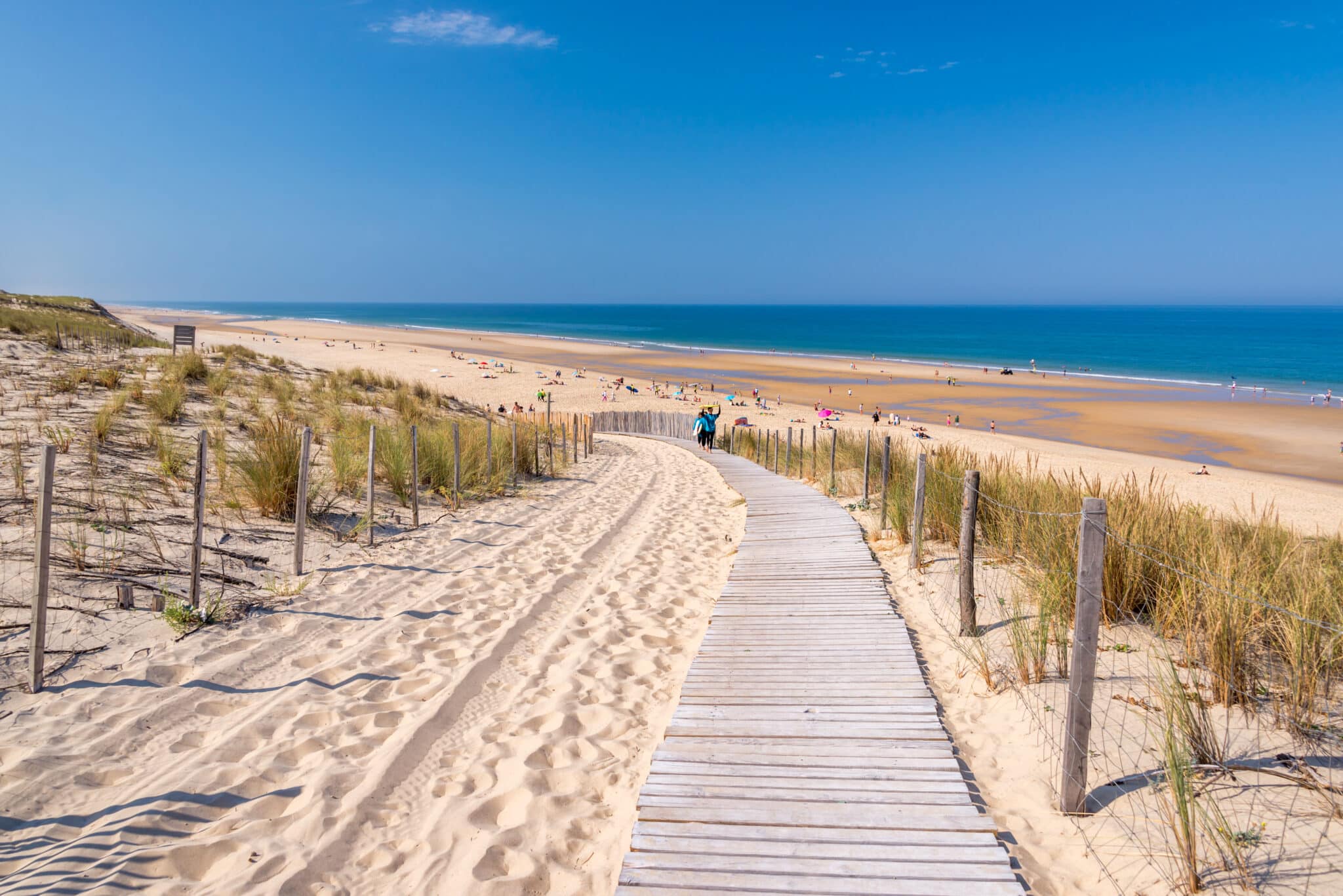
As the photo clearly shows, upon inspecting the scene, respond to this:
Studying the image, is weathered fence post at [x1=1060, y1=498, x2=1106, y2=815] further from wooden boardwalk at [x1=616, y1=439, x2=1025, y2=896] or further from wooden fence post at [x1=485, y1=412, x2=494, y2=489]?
wooden fence post at [x1=485, y1=412, x2=494, y2=489]

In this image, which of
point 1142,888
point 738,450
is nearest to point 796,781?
point 1142,888

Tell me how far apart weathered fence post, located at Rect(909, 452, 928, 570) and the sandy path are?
2223 millimetres

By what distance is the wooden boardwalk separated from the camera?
9.36 ft

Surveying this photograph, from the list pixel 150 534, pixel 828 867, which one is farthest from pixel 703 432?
pixel 828 867

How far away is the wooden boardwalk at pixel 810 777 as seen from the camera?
9.36 ft

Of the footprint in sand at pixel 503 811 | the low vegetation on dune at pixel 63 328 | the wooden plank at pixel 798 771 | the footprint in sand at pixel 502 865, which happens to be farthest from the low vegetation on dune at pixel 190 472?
the wooden plank at pixel 798 771

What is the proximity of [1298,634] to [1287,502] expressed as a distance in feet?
54.9

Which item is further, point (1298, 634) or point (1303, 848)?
point (1298, 634)

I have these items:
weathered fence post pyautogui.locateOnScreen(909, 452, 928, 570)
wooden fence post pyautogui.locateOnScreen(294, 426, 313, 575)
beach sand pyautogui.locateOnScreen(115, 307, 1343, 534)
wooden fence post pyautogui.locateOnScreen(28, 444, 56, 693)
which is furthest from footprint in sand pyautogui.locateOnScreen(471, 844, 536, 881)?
beach sand pyautogui.locateOnScreen(115, 307, 1343, 534)

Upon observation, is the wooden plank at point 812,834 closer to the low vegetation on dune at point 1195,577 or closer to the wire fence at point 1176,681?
the wire fence at point 1176,681

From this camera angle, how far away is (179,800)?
316 cm

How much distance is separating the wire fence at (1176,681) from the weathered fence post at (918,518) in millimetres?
101

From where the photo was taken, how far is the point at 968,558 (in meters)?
5.39

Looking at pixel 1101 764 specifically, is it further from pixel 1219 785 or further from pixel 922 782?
pixel 922 782
